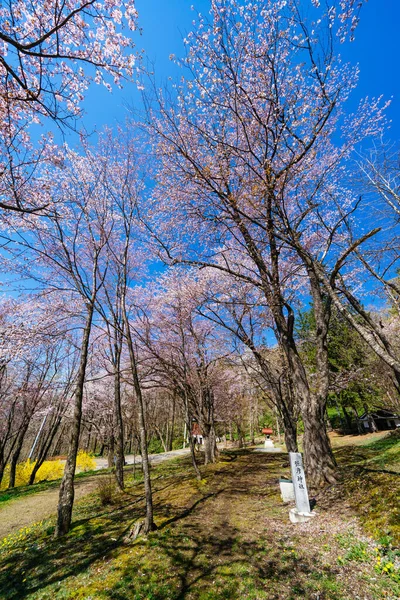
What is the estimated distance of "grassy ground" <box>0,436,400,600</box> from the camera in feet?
10.2

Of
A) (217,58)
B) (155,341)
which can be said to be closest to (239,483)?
(155,341)

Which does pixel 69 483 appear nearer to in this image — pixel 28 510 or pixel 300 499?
pixel 28 510

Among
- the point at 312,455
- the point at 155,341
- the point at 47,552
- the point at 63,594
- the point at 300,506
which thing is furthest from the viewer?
the point at 155,341

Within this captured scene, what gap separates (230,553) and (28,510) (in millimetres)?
9163

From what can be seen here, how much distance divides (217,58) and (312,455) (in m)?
8.52

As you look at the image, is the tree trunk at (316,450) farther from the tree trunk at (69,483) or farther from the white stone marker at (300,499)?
the tree trunk at (69,483)

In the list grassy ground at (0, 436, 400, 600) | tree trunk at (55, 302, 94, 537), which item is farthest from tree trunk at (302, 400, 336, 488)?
tree trunk at (55, 302, 94, 537)

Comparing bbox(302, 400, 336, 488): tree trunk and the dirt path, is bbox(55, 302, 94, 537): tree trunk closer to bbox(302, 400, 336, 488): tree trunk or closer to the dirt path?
the dirt path

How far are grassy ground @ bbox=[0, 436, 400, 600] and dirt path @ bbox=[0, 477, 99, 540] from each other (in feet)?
5.14

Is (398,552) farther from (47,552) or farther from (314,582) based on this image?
(47,552)

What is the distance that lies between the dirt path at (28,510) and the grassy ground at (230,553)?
5.14 feet

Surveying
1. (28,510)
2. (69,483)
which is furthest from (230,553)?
(28,510)

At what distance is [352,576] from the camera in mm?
3051

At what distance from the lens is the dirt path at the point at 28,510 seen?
7785 mm
